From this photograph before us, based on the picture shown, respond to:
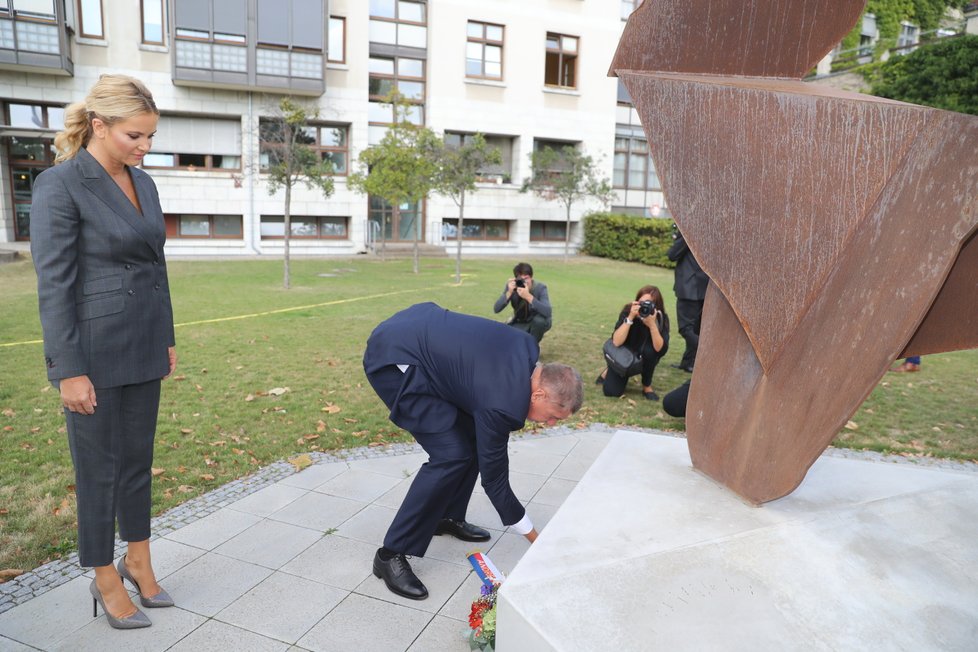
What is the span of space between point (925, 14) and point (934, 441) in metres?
35.2

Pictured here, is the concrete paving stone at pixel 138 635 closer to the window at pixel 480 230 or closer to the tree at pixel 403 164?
the tree at pixel 403 164

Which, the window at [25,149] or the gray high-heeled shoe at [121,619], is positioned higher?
the window at [25,149]

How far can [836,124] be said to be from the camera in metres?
2.98

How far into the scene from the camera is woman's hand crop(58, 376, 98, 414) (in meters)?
2.69

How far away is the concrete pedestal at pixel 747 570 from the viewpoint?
2559mm

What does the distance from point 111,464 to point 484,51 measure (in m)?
27.7

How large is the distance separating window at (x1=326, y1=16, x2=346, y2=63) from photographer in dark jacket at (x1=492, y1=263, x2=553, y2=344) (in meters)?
21.2

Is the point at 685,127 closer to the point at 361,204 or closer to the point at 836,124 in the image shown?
the point at 836,124

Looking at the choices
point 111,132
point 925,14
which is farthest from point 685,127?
point 925,14

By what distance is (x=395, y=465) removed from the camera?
5117mm

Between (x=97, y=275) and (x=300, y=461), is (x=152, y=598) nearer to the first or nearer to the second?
(x=97, y=275)

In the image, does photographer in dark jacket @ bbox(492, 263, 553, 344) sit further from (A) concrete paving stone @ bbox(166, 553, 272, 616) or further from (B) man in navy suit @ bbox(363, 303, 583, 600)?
(A) concrete paving stone @ bbox(166, 553, 272, 616)

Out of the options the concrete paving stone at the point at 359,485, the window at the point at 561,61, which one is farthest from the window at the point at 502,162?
the concrete paving stone at the point at 359,485

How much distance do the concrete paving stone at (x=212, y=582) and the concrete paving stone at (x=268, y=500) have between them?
59cm
